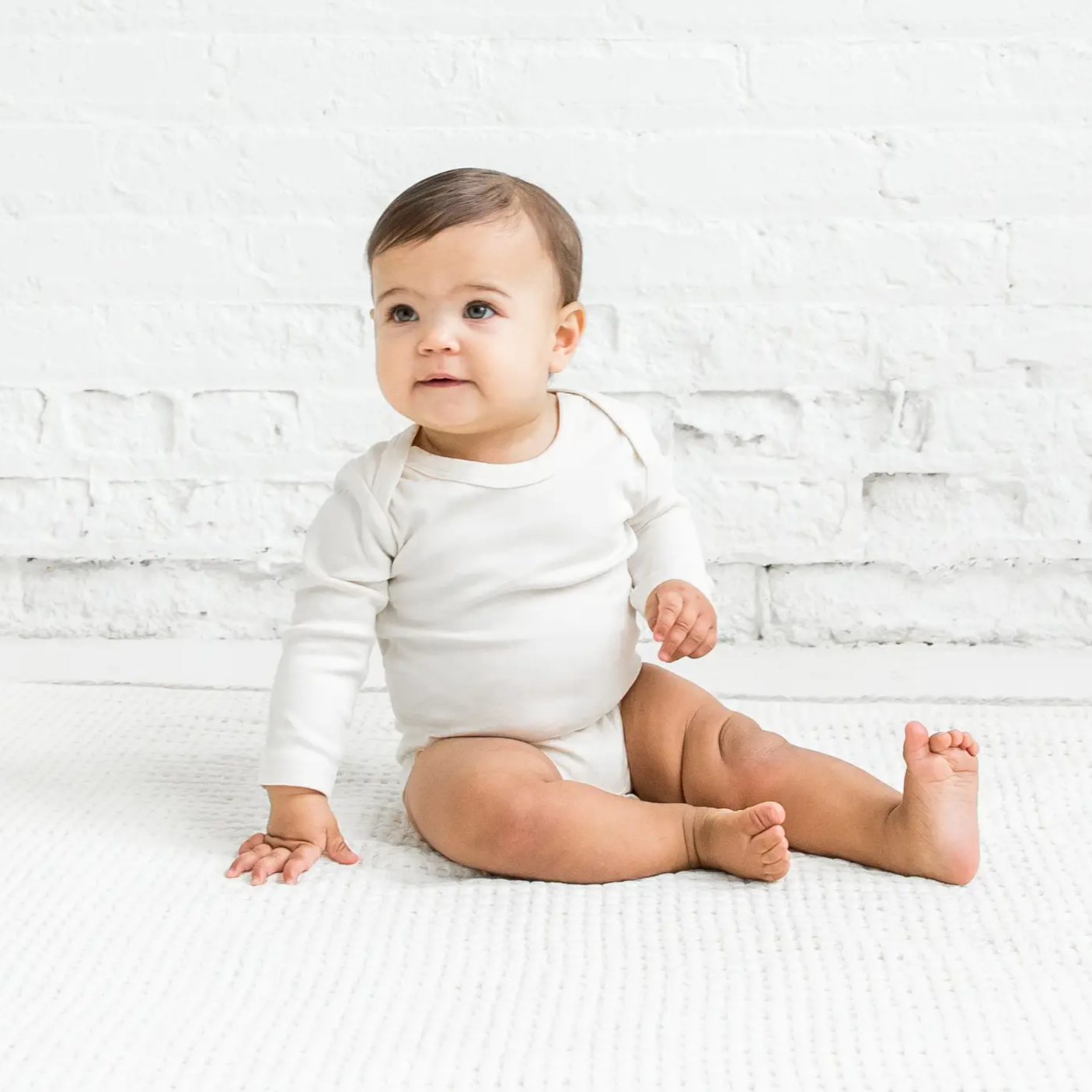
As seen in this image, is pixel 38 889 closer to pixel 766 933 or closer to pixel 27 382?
pixel 766 933

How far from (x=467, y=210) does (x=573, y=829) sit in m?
0.41

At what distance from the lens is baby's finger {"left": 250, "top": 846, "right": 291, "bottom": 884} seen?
949 mm

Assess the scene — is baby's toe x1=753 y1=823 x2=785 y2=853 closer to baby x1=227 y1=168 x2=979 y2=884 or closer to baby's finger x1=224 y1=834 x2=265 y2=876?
baby x1=227 y1=168 x2=979 y2=884

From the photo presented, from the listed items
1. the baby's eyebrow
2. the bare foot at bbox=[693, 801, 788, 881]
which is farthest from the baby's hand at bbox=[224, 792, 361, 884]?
the baby's eyebrow

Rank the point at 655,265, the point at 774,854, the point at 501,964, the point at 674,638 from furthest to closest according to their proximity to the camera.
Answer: the point at 655,265
the point at 674,638
the point at 774,854
the point at 501,964

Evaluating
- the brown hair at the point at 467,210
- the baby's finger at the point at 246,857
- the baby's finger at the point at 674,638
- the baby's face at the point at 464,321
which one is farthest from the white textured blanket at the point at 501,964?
the brown hair at the point at 467,210

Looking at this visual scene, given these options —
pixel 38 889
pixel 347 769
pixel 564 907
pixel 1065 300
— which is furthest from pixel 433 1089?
pixel 1065 300

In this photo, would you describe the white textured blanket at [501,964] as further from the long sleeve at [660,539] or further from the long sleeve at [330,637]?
the long sleeve at [660,539]

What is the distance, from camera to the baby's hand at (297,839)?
97cm

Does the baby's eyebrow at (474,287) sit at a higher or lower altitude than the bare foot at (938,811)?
higher

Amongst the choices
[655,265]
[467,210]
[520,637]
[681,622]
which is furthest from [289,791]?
[655,265]

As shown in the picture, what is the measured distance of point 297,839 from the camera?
996 millimetres

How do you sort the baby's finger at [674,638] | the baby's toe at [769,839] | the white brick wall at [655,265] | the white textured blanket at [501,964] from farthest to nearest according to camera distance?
the white brick wall at [655,265] → the baby's finger at [674,638] → the baby's toe at [769,839] → the white textured blanket at [501,964]

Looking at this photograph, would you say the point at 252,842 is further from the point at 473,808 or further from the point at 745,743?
the point at 745,743
